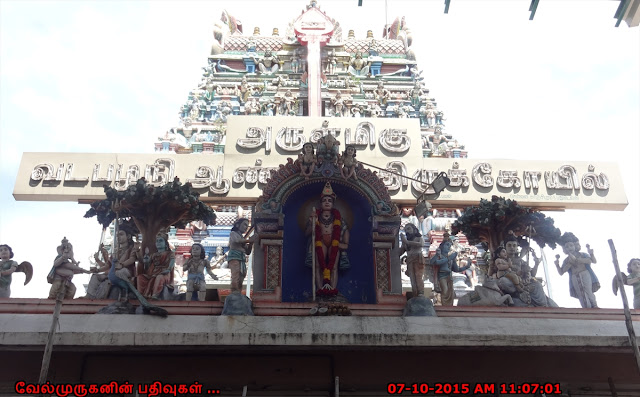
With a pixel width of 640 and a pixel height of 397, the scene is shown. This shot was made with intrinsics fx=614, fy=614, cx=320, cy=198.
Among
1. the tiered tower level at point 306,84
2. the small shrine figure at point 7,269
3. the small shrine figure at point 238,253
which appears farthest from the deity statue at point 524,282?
the tiered tower level at point 306,84

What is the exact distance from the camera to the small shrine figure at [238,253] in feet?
36.7

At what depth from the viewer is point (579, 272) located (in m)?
12.9

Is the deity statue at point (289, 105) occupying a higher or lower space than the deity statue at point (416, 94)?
lower

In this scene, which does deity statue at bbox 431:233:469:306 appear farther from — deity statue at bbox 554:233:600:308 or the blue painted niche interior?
deity statue at bbox 554:233:600:308

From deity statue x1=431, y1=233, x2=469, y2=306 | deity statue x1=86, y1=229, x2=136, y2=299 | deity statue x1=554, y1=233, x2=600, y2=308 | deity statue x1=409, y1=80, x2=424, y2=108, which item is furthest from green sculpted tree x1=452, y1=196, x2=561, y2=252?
deity statue x1=409, y1=80, x2=424, y2=108

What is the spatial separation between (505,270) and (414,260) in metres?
2.55

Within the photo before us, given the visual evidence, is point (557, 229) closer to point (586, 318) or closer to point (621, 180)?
point (586, 318)

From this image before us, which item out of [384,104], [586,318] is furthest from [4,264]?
[384,104]

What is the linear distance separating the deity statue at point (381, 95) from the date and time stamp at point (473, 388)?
19136 millimetres

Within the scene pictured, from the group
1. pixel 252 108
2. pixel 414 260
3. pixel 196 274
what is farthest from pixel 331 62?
pixel 414 260

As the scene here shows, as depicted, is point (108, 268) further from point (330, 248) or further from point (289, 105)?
point (289, 105)

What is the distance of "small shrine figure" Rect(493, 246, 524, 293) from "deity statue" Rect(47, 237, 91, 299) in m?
8.44

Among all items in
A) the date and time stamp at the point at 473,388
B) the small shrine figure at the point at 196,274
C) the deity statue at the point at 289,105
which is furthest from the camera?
the deity statue at the point at 289,105

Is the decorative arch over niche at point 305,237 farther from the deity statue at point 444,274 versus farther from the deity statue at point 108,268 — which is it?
the deity statue at point 108,268
